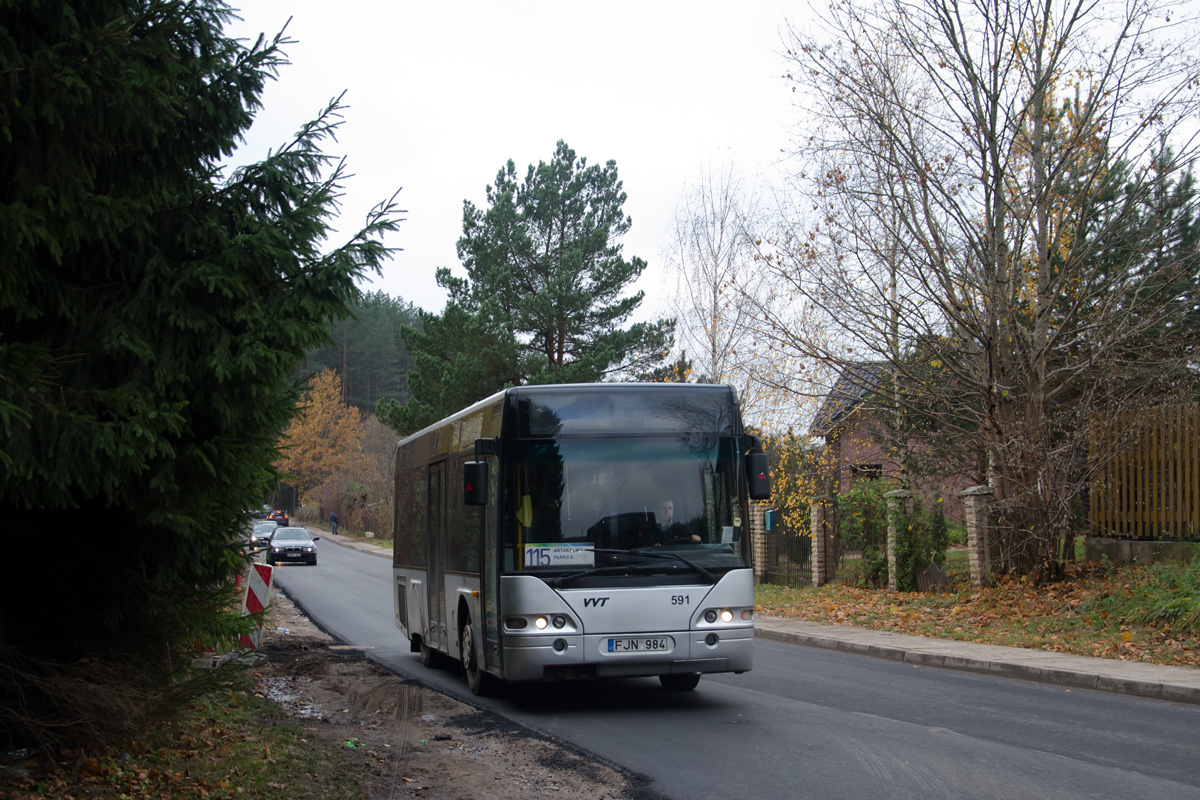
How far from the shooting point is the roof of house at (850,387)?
20.4 meters

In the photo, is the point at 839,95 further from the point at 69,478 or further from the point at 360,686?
the point at 69,478

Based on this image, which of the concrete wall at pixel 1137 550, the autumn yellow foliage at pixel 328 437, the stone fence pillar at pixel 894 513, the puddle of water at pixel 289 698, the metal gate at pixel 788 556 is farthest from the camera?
the autumn yellow foliage at pixel 328 437

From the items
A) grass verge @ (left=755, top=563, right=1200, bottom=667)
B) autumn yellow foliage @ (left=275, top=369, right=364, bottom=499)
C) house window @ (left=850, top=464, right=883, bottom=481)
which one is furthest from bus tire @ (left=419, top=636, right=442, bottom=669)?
autumn yellow foliage @ (left=275, top=369, right=364, bottom=499)

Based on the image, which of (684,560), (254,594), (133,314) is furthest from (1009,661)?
(133,314)

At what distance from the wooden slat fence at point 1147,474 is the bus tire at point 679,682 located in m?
10.2

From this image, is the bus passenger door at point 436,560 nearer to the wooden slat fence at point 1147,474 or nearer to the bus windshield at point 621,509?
the bus windshield at point 621,509

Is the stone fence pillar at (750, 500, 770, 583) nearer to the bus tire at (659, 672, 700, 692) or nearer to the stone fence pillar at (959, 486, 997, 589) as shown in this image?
the stone fence pillar at (959, 486, 997, 589)

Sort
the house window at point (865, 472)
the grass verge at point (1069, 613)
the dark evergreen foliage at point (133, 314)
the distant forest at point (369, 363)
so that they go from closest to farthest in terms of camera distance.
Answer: the dark evergreen foliage at point (133, 314)
the grass verge at point (1069, 613)
the house window at point (865, 472)
the distant forest at point (369, 363)

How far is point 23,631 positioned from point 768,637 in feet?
44.6

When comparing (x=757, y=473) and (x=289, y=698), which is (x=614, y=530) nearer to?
(x=757, y=473)

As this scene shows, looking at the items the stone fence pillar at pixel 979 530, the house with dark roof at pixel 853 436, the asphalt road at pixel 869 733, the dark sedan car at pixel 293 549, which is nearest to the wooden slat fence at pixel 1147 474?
the stone fence pillar at pixel 979 530

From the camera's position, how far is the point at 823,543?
26.1m

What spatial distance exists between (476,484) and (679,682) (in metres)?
3.34

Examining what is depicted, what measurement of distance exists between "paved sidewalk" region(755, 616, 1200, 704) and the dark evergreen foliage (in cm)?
888
